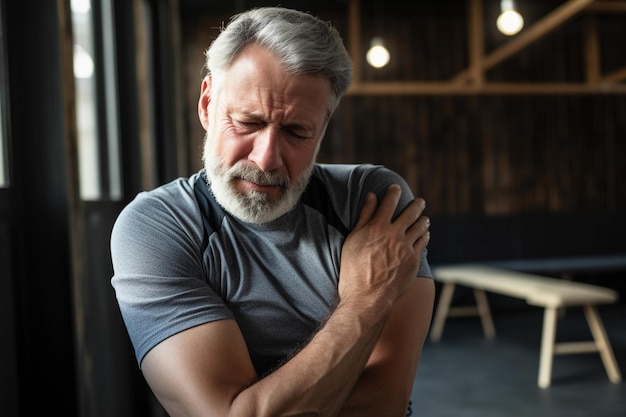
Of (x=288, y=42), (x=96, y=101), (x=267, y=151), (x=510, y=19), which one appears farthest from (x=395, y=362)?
(x=510, y=19)

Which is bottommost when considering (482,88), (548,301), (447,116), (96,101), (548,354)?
(548,354)

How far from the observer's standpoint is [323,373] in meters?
1.10

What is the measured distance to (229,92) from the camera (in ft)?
4.15

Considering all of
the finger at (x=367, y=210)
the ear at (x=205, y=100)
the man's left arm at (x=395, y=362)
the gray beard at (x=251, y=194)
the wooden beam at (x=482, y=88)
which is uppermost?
the wooden beam at (x=482, y=88)

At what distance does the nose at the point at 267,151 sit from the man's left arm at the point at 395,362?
38 centimetres

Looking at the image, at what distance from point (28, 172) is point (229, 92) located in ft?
2.55

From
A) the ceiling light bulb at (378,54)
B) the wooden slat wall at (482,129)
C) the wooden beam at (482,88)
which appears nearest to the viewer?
the ceiling light bulb at (378,54)

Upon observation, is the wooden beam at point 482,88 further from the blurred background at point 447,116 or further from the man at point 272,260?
the man at point 272,260

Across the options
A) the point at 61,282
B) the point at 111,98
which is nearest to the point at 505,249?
the point at 111,98

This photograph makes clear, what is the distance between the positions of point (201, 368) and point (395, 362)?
0.39 m

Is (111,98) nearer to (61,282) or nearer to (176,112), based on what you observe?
(61,282)

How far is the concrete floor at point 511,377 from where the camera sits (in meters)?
3.73

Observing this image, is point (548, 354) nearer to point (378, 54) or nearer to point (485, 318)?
point (485, 318)

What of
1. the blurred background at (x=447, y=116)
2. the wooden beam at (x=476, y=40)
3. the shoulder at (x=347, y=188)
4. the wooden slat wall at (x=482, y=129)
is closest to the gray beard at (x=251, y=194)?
the shoulder at (x=347, y=188)
